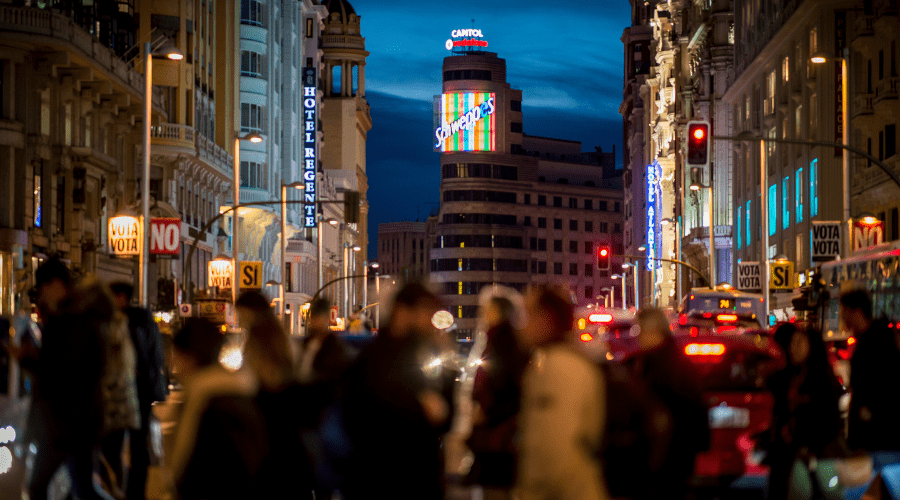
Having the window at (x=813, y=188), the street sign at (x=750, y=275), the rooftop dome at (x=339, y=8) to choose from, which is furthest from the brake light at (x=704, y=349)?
the rooftop dome at (x=339, y=8)

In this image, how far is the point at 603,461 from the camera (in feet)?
23.2

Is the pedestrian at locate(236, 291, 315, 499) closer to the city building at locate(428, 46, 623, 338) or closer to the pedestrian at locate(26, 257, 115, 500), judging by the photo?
the pedestrian at locate(26, 257, 115, 500)

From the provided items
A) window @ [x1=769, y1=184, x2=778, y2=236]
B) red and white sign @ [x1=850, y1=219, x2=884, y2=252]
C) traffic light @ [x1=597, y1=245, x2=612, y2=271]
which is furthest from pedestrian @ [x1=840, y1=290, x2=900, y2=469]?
window @ [x1=769, y1=184, x2=778, y2=236]

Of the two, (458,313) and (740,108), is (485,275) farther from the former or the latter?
(740,108)

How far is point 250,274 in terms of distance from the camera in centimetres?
4625

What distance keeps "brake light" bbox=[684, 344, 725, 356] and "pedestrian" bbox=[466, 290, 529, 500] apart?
3161 mm

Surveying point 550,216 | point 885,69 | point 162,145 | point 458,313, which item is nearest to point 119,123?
point 162,145

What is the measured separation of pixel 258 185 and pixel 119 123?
1234 inches

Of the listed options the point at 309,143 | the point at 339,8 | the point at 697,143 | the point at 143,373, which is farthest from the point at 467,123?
the point at 143,373

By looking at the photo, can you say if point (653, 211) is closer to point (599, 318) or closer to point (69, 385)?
point (599, 318)

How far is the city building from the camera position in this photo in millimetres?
177375

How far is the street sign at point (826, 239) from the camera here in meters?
42.0

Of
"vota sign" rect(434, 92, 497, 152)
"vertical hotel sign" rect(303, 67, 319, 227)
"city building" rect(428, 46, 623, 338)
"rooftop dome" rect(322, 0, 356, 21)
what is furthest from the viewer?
"vota sign" rect(434, 92, 497, 152)

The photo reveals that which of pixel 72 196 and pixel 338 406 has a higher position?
pixel 72 196
